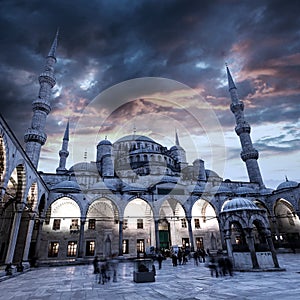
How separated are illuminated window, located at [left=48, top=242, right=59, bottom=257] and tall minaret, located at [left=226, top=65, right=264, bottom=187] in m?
26.2

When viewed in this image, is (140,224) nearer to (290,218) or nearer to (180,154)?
(180,154)

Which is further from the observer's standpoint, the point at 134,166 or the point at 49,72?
the point at 134,166

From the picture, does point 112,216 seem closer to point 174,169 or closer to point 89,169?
point 89,169

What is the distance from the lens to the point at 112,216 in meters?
24.8

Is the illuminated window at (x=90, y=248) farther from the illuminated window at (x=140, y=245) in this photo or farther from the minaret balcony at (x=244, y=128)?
the minaret balcony at (x=244, y=128)

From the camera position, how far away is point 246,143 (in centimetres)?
3158

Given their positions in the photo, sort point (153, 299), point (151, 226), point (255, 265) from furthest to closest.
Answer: point (151, 226), point (255, 265), point (153, 299)

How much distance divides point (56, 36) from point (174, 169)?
85.6 feet

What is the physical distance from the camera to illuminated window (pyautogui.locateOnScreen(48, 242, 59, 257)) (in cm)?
2156

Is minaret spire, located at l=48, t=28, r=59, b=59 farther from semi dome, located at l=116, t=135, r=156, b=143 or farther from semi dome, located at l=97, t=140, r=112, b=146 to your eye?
semi dome, located at l=116, t=135, r=156, b=143

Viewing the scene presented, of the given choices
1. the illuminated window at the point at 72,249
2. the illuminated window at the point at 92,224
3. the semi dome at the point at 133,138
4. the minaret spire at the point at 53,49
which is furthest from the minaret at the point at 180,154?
the minaret spire at the point at 53,49

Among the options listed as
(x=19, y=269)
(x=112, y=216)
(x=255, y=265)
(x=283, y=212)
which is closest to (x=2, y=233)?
(x=19, y=269)

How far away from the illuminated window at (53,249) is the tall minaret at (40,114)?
8.05 m

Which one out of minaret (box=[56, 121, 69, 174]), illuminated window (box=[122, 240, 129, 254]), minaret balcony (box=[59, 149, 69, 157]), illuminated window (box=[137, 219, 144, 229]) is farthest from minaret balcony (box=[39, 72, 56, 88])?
illuminated window (box=[122, 240, 129, 254])
